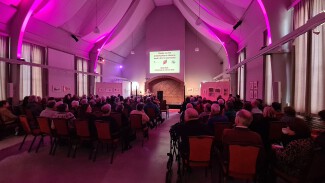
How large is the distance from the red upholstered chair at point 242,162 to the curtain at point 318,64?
9.19 ft

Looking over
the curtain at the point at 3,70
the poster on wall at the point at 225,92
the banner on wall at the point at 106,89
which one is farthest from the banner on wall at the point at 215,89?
the curtain at the point at 3,70

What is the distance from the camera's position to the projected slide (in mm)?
16016

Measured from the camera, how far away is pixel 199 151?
A: 2.82 meters

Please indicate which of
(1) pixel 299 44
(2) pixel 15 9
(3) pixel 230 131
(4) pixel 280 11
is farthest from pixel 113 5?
(3) pixel 230 131

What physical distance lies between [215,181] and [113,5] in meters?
10.3

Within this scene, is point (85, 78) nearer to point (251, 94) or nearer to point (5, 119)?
point (5, 119)

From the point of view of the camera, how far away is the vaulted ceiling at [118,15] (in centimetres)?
723

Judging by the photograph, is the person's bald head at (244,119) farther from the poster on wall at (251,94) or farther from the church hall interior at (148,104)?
the poster on wall at (251,94)

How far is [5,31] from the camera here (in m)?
6.80

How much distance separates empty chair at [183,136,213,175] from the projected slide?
13.4m

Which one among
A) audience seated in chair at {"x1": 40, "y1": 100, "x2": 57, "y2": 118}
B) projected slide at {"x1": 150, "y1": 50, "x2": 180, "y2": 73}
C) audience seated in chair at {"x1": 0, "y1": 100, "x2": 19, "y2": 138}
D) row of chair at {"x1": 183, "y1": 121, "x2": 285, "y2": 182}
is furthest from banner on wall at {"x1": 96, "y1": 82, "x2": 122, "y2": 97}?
row of chair at {"x1": 183, "y1": 121, "x2": 285, "y2": 182}

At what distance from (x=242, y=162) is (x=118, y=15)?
11344 mm

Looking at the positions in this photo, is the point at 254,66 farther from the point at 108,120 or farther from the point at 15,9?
the point at 15,9

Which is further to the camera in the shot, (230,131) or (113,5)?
(113,5)
